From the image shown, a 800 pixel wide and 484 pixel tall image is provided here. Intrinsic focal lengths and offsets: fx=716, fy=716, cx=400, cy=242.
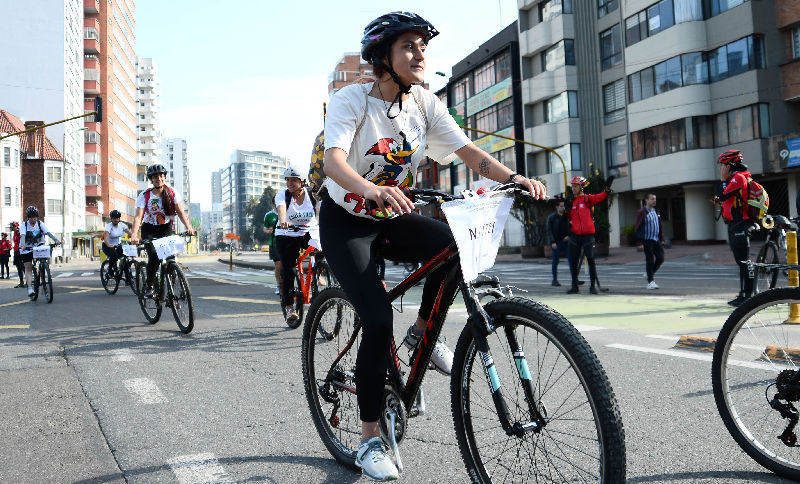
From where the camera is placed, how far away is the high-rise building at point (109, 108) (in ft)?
271

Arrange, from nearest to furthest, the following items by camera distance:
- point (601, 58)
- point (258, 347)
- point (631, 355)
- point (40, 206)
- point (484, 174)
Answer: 1. point (484, 174)
2. point (631, 355)
3. point (258, 347)
4. point (601, 58)
5. point (40, 206)

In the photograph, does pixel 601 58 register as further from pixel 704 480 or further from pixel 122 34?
pixel 122 34

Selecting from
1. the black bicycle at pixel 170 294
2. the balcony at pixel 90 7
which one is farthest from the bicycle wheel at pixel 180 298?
the balcony at pixel 90 7

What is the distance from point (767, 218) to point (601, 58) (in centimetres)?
3544

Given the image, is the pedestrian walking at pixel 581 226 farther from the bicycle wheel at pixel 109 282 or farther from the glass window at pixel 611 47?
the glass window at pixel 611 47

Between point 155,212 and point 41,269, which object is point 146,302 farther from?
point 41,269

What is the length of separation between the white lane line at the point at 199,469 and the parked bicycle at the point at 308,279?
4462 mm

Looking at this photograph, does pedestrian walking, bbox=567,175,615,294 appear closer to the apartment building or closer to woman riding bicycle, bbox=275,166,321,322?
woman riding bicycle, bbox=275,166,321,322

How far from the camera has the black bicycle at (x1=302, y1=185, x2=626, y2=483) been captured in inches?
83.9

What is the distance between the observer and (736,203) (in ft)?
30.0

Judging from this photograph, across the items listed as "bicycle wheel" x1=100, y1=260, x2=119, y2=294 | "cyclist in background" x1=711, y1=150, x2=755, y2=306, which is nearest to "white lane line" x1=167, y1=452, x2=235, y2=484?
"cyclist in background" x1=711, y1=150, x2=755, y2=306

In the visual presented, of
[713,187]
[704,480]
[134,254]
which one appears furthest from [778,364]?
[713,187]

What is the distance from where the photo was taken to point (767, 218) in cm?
753

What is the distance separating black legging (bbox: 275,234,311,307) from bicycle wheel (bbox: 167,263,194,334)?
Result: 103 centimetres
